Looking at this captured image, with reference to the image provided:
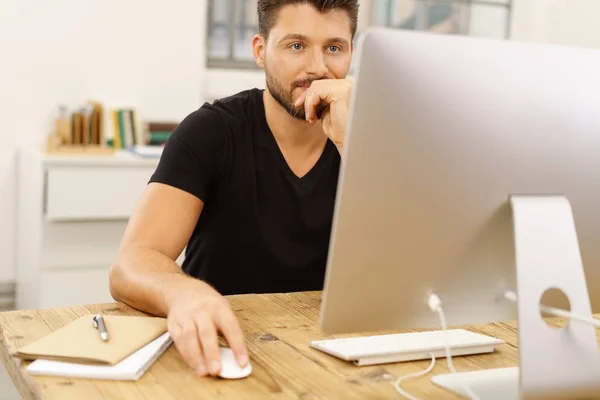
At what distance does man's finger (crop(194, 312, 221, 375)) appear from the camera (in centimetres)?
104

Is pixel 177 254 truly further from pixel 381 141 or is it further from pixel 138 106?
pixel 138 106

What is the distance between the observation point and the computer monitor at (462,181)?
0.87m

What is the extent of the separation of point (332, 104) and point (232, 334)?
1.97ft

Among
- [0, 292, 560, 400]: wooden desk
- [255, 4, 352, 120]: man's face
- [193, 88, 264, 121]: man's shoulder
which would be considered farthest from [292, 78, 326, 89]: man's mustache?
[0, 292, 560, 400]: wooden desk

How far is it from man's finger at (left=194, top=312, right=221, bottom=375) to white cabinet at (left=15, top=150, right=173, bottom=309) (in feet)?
7.13

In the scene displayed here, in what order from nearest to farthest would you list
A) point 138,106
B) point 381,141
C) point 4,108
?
point 381,141, point 4,108, point 138,106

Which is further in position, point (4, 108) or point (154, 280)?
point (4, 108)

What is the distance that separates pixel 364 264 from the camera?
90 cm

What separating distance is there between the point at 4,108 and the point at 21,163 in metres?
0.24

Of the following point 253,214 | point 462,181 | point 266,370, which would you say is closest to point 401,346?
point 266,370

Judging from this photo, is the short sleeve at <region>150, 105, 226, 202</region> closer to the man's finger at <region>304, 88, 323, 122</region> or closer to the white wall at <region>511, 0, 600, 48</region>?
the man's finger at <region>304, 88, 323, 122</region>

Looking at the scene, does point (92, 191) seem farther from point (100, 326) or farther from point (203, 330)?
point (203, 330)

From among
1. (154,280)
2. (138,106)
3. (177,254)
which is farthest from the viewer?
(138,106)

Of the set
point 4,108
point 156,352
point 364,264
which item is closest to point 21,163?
point 4,108
